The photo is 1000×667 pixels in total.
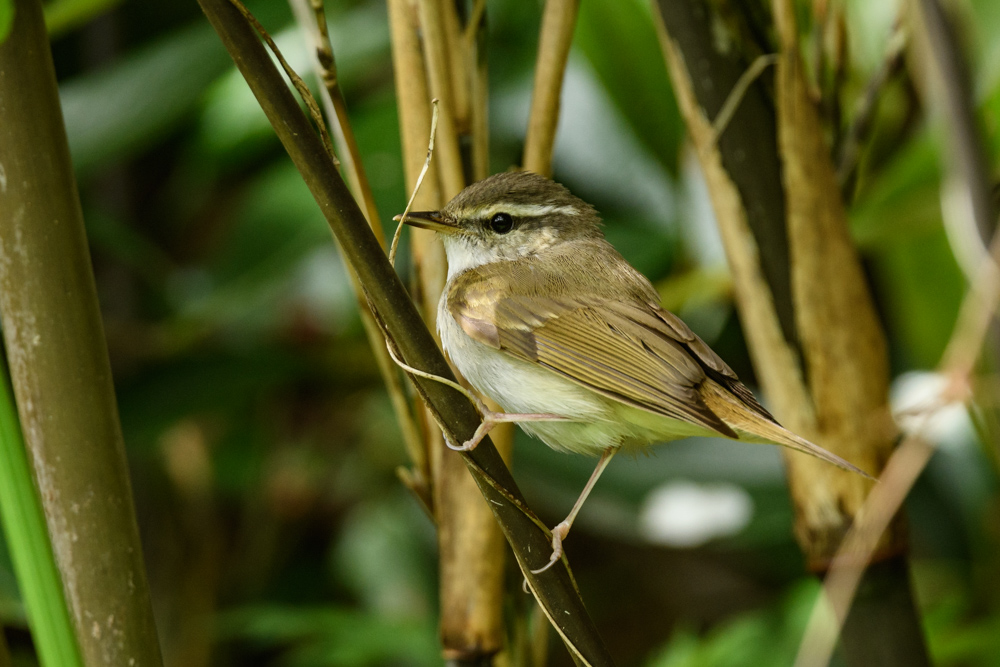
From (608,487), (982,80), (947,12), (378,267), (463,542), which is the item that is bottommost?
(608,487)

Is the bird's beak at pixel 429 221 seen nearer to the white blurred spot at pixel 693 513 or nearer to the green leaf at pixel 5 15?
the green leaf at pixel 5 15

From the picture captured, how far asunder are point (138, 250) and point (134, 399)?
0.49m

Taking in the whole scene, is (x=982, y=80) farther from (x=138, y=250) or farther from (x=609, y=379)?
(x=138, y=250)

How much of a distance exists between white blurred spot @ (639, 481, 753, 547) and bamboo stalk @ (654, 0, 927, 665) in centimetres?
110

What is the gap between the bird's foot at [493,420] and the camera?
3.02 feet

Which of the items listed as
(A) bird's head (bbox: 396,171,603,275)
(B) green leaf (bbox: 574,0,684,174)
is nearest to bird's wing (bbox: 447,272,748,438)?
(A) bird's head (bbox: 396,171,603,275)

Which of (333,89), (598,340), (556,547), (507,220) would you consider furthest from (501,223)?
(556,547)

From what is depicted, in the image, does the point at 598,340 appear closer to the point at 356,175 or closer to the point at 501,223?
the point at 501,223

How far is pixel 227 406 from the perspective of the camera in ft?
8.53

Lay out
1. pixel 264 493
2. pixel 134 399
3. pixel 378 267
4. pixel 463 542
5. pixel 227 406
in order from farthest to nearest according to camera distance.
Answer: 1. pixel 264 493
2. pixel 227 406
3. pixel 134 399
4. pixel 463 542
5. pixel 378 267

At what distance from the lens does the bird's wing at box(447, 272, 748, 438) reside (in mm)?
1350

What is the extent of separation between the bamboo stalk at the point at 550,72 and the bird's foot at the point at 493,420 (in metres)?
0.38

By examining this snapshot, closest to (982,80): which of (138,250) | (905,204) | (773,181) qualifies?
(905,204)

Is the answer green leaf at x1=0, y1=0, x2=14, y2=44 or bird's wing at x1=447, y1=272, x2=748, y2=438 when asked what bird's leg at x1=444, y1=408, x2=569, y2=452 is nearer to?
bird's wing at x1=447, y1=272, x2=748, y2=438
